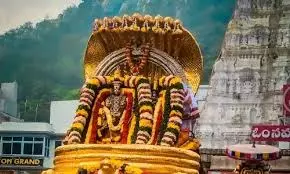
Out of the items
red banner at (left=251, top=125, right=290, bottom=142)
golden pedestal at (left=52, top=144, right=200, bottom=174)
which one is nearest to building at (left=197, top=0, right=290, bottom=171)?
red banner at (left=251, top=125, right=290, bottom=142)

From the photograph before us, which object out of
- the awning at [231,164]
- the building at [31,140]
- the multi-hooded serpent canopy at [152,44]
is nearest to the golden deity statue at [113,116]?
the multi-hooded serpent canopy at [152,44]

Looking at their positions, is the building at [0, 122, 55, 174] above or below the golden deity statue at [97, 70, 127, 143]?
above

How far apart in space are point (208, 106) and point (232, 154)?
36.9 m

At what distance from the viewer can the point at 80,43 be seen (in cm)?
9262

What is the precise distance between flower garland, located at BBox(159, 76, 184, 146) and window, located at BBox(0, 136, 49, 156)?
38.8 meters

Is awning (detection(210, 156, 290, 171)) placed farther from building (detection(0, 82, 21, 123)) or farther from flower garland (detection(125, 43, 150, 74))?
building (detection(0, 82, 21, 123))

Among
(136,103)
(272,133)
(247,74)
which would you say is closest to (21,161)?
(247,74)

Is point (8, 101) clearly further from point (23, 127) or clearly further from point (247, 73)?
point (247, 73)

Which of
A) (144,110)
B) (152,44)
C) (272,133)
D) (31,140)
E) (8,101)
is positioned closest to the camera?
(144,110)

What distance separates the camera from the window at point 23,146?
152 ft

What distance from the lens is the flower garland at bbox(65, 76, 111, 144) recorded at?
305 inches

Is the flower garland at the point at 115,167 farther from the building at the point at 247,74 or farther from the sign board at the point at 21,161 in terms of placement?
the building at the point at 247,74

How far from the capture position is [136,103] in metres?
7.93

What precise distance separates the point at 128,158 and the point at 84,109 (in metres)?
1.13
